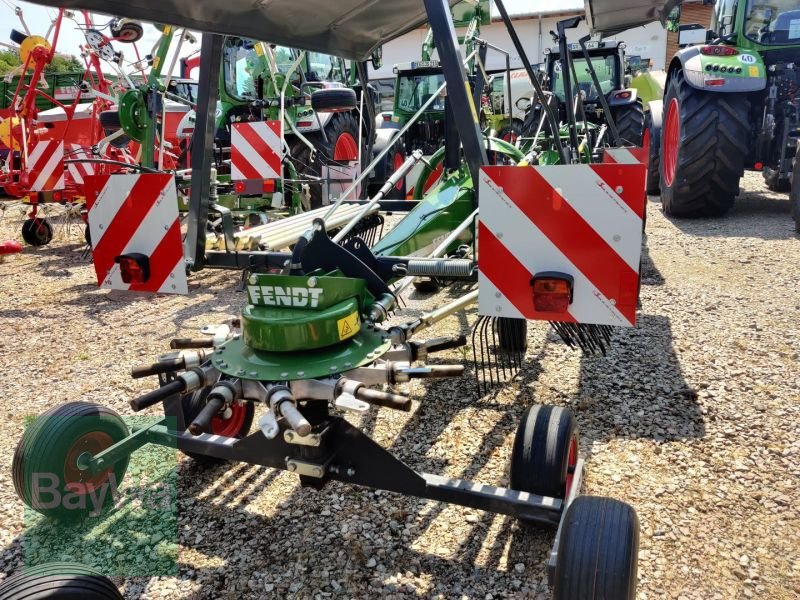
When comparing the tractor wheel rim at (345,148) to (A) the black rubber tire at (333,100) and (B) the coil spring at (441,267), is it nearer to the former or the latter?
(A) the black rubber tire at (333,100)

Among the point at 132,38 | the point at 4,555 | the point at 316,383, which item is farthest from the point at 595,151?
the point at 4,555

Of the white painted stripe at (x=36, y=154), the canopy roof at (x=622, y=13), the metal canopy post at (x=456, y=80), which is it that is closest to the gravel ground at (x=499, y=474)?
the metal canopy post at (x=456, y=80)

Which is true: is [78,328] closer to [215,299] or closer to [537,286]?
[215,299]

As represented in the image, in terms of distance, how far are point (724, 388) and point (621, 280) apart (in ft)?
5.24

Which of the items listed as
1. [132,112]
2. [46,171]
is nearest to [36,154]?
[46,171]

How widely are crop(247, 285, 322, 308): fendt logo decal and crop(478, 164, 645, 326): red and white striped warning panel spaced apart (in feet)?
1.56

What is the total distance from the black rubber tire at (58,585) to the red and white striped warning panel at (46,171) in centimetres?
609

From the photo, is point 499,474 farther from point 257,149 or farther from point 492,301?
point 257,149

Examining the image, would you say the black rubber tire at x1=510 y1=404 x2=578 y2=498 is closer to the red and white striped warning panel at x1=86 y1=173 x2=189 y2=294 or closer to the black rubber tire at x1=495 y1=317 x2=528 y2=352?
the black rubber tire at x1=495 y1=317 x2=528 y2=352

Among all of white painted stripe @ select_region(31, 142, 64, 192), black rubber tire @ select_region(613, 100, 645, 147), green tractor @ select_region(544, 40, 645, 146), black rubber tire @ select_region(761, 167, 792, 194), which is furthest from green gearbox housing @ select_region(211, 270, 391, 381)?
black rubber tire @ select_region(761, 167, 792, 194)

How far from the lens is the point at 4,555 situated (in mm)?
1976

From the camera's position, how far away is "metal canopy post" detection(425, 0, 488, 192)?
6.10ft

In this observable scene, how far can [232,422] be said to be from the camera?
2441 millimetres

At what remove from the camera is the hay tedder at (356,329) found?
5.16 ft
